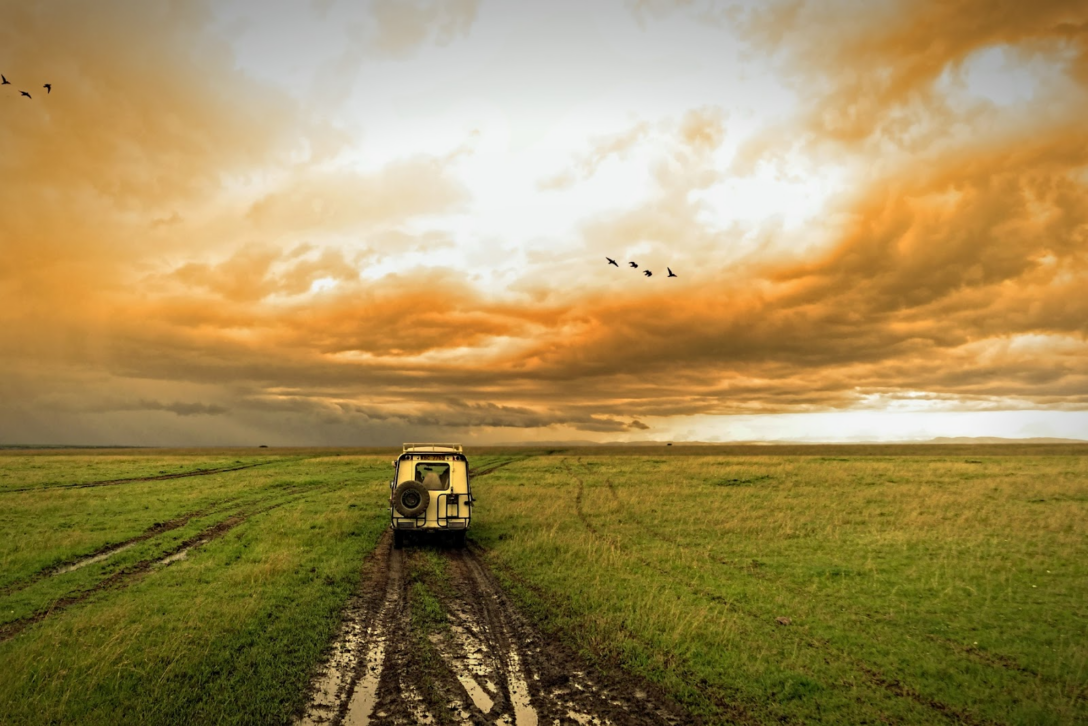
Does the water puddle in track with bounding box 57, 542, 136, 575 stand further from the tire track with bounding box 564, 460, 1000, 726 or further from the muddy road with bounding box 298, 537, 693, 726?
the tire track with bounding box 564, 460, 1000, 726

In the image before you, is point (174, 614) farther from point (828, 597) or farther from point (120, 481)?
point (120, 481)

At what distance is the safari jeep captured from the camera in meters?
19.9

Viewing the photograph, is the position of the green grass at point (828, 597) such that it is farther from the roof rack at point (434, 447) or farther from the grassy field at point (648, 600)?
the roof rack at point (434, 447)

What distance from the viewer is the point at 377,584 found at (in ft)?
51.8

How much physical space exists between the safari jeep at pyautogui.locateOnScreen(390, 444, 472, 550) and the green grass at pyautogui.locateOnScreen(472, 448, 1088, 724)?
163 cm

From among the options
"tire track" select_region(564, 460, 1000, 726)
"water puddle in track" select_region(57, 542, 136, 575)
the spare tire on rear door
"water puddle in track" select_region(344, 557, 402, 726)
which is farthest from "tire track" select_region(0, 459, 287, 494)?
"tire track" select_region(564, 460, 1000, 726)

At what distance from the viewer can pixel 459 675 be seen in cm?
945

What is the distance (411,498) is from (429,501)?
630 mm

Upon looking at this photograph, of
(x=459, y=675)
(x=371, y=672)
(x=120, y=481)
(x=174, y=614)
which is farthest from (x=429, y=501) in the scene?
(x=120, y=481)

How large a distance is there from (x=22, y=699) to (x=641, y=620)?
34.9 ft

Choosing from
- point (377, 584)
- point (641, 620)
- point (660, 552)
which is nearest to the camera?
point (641, 620)

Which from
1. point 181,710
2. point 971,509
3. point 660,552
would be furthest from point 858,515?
point 181,710

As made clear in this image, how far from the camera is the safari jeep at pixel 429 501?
19.9 m

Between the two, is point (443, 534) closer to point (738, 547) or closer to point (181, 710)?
point (738, 547)
